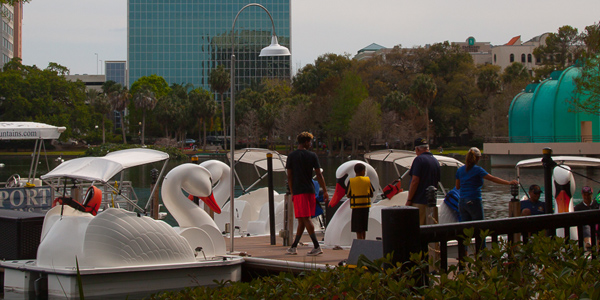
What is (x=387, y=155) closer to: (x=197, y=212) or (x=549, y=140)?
(x=197, y=212)

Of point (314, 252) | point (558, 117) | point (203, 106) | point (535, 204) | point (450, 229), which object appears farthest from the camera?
point (203, 106)

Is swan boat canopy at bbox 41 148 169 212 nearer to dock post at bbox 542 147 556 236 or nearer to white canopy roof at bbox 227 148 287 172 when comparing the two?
white canopy roof at bbox 227 148 287 172

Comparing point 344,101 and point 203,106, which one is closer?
point 344,101

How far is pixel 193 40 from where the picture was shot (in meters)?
122

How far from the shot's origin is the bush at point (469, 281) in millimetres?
2773

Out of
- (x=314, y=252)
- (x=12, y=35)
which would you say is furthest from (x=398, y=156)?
(x=12, y=35)

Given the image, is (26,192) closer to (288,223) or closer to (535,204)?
(288,223)

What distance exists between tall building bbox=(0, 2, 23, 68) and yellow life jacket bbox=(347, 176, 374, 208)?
278 feet

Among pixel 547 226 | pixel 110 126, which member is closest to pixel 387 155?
pixel 547 226

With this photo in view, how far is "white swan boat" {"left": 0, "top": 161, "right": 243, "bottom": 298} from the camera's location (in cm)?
912

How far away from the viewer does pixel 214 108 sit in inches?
3312

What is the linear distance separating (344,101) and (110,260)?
64227 millimetres

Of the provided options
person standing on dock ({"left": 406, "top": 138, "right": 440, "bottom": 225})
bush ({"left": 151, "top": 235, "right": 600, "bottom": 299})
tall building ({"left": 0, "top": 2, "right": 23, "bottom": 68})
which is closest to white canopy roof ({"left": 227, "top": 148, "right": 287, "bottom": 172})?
person standing on dock ({"left": 406, "top": 138, "right": 440, "bottom": 225})

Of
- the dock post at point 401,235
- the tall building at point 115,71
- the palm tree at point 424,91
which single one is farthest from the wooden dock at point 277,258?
the tall building at point 115,71
